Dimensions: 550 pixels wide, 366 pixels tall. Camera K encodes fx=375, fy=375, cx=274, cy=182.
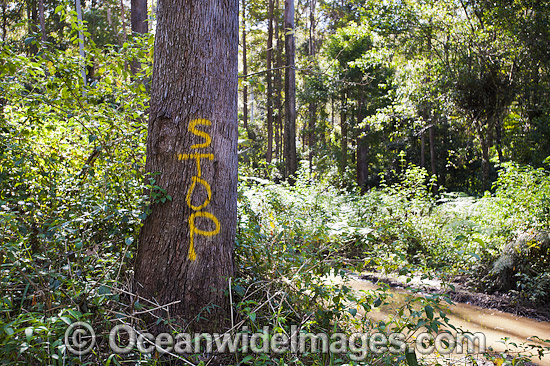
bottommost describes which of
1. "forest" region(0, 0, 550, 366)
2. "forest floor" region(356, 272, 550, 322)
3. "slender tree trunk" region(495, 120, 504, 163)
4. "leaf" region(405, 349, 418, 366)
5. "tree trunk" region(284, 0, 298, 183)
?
"forest floor" region(356, 272, 550, 322)

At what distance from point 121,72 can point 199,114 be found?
5.13 ft

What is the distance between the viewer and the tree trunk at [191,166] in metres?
2.76

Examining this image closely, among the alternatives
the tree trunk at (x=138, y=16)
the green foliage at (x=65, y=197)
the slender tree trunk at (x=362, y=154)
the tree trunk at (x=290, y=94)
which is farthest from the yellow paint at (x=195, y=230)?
the slender tree trunk at (x=362, y=154)

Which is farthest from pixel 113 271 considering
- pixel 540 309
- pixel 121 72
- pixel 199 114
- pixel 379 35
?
pixel 379 35

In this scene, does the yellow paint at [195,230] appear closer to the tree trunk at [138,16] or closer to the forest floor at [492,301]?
the forest floor at [492,301]

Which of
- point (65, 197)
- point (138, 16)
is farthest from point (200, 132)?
point (138, 16)

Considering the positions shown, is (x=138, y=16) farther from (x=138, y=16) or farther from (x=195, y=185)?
(x=195, y=185)

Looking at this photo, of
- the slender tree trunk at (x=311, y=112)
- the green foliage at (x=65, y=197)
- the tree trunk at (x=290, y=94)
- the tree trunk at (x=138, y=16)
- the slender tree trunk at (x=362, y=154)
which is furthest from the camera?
the slender tree trunk at (x=311, y=112)

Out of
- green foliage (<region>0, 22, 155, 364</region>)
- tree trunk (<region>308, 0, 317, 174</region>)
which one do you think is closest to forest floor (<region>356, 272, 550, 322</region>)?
green foliage (<region>0, 22, 155, 364</region>)

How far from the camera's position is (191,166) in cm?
286

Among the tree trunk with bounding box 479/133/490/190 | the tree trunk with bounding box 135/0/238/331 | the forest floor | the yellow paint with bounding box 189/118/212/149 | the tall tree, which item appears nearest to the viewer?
the tree trunk with bounding box 135/0/238/331

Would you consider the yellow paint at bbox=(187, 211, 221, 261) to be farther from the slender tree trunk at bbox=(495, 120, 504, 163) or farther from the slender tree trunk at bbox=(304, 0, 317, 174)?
the slender tree trunk at bbox=(304, 0, 317, 174)

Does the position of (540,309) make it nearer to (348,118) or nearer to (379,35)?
(379,35)

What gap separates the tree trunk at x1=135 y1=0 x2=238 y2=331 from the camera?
109 inches
